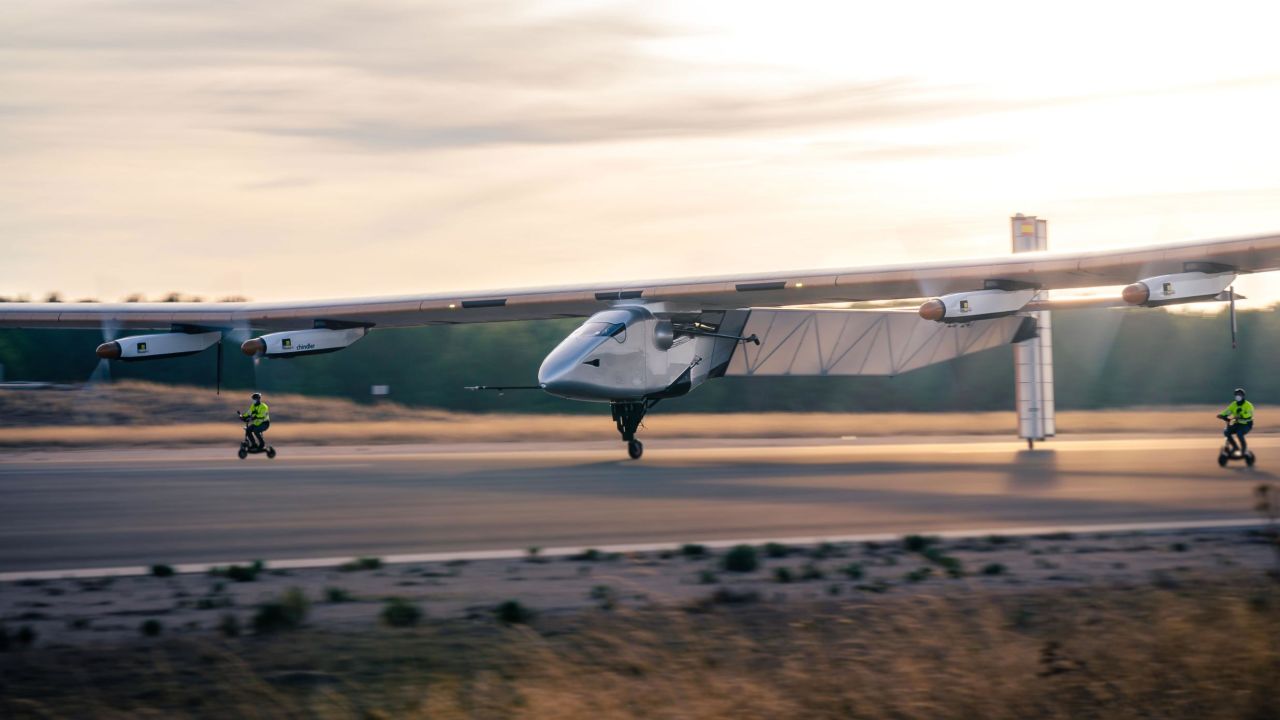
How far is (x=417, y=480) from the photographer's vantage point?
24.7m

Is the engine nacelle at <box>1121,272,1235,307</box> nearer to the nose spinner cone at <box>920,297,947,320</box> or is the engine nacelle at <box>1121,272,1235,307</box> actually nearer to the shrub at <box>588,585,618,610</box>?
the nose spinner cone at <box>920,297,947,320</box>

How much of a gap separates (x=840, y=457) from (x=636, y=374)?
6439mm

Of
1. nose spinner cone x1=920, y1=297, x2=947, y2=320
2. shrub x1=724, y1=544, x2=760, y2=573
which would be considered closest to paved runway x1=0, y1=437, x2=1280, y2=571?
shrub x1=724, y1=544, x2=760, y2=573

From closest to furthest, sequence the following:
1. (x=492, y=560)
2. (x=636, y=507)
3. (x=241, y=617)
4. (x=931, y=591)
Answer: (x=241, y=617) < (x=931, y=591) < (x=492, y=560) < (x=636, y=507)

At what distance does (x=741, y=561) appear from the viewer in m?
12.8

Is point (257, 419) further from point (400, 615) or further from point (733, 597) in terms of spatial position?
point (733, 597)

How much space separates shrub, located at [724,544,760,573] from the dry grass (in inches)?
90.0

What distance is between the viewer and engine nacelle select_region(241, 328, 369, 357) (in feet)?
113

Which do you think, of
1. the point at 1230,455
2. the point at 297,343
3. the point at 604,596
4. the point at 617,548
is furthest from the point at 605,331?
the point at 604,596

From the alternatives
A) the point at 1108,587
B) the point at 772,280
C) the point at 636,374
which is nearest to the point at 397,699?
the point at 1108,587

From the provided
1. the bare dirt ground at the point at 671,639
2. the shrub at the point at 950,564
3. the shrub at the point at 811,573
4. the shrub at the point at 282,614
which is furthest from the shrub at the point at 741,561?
the shrub at the point at 282,614

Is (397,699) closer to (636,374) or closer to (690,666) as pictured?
(690,666)

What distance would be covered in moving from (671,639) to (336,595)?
3.66m

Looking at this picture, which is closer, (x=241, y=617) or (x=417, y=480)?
(x=241, y=617)
